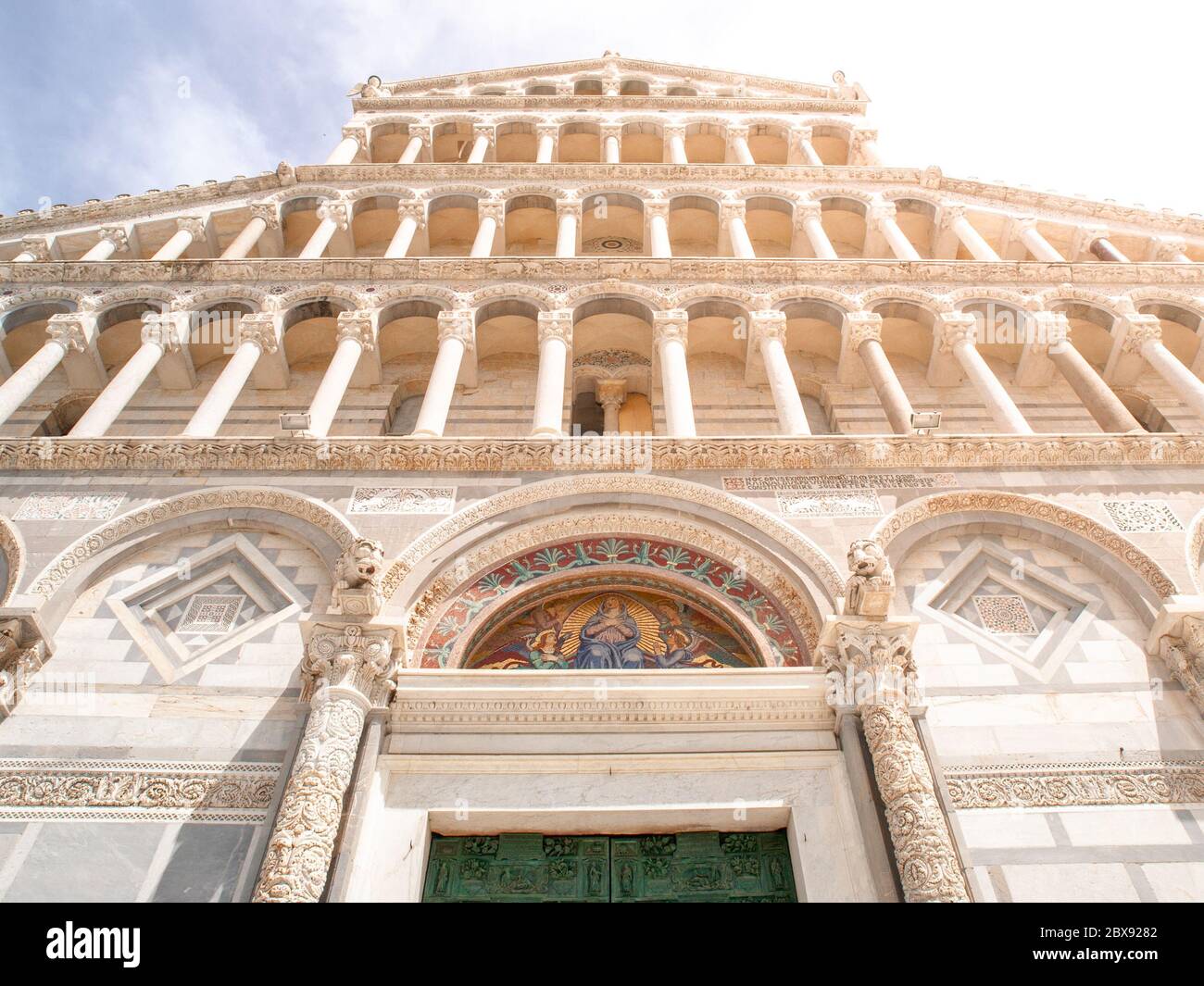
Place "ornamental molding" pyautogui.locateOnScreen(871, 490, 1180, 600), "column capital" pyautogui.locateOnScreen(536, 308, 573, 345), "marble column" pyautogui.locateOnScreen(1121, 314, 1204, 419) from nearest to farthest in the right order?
"ornamental molding" pyautogui.locateOnScreen(871, 490, 1180, 600)
"marble column" pyautogui.locateOnScreen(1121, 314, 1204, 419)
"column capital" pyautogui.locateOnScreen(536, 308, 573, 345)

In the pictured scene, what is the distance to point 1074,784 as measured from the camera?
22.9 ft

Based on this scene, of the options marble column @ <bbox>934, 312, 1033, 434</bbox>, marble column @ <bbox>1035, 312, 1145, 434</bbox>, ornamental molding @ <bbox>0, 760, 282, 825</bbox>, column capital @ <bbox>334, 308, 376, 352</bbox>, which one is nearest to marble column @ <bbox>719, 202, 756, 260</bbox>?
marble column @ <bbox>934, 312, 1033, 434</bbox>

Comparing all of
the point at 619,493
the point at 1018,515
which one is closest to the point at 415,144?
the point at 619,493

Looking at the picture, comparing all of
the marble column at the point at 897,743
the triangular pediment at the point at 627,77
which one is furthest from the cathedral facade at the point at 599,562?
the triangular pediment at the point at 627,77

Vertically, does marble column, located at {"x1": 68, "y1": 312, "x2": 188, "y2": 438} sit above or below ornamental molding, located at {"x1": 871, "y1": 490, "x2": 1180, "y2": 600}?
above

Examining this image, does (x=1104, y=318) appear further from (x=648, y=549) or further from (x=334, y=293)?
(x=334, y=293)

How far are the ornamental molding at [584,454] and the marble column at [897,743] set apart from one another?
2683 mm

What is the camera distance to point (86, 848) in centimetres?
654

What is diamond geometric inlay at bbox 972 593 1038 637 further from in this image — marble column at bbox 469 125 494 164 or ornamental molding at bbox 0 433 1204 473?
marble column at bbox 469 125 494 164

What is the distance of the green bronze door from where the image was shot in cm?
666

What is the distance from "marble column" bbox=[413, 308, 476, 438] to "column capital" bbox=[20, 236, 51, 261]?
22.3ft

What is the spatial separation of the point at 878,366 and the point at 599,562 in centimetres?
447

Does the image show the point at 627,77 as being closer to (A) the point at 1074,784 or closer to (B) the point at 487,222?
(B) the point at 487,222

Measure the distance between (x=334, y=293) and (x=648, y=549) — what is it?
238 inches
